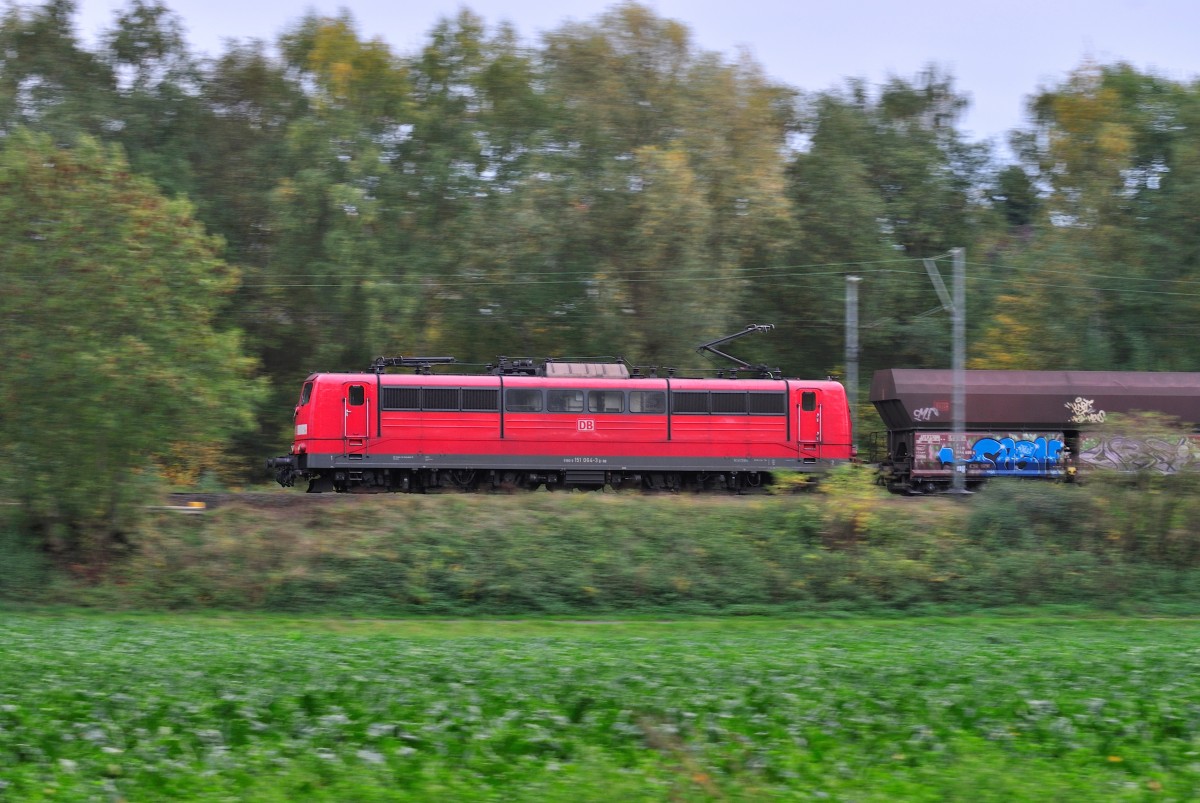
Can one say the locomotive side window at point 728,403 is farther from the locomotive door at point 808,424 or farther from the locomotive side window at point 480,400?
the locomotive side window at point 480,400

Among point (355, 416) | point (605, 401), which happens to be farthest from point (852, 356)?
point (355, 416)

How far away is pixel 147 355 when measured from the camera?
23891 millimetres

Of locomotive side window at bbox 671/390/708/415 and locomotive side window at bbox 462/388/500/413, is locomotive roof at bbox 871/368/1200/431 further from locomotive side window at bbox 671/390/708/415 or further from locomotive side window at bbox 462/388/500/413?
locomotive side window at bbox 462/388/500/413

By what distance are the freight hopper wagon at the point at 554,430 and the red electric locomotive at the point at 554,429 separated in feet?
0.09

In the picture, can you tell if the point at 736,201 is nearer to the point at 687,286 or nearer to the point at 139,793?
the point at 687,286

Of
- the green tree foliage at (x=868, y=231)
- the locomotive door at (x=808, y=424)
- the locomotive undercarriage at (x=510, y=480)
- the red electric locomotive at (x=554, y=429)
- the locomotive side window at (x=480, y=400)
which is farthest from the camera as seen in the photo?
the green tree foliage at (x=868, y=231)

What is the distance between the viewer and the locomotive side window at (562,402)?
32.8m

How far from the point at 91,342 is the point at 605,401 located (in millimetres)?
13987

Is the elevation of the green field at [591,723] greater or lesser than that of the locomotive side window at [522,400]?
lesser

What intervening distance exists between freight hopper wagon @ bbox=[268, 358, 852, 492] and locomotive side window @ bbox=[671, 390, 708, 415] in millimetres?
28

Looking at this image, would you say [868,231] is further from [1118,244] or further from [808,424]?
[808,424]

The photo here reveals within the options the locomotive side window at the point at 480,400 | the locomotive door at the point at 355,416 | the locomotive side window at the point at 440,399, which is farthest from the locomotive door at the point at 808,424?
the locomotive door at the point at 355,416

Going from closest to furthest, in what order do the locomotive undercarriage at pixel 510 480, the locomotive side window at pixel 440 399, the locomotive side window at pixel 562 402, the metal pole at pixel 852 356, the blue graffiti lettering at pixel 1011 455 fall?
the locomotive side window at pixel 440 399, the locomotive undercarriage at pixel 510 480, the locomotive side window at pixel 562 402, the blue graffiti lettering at pixel 1011 455, the metal pole at pixel 852 356

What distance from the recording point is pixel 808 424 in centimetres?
3375
